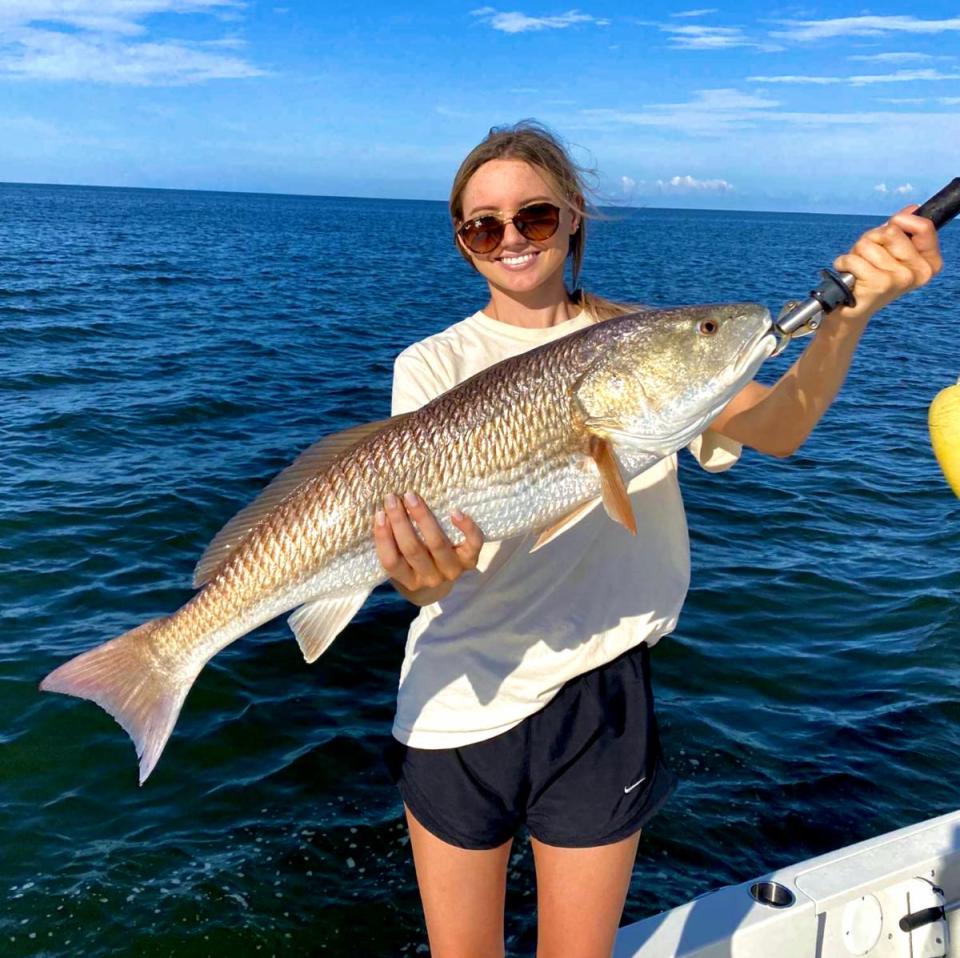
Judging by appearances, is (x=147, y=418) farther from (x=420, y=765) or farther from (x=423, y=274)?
(x=423, y=274)

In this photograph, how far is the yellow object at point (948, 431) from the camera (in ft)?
8.96

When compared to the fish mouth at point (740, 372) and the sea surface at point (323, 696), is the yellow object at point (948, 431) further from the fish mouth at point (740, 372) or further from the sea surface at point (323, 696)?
the sea surface at point (323, 696)

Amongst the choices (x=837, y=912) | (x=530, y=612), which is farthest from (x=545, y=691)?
(x=837, y=912)

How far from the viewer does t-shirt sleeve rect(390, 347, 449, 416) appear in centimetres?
344

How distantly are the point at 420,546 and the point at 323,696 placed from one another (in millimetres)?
5724

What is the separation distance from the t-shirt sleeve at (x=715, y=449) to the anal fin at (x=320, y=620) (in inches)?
55.0

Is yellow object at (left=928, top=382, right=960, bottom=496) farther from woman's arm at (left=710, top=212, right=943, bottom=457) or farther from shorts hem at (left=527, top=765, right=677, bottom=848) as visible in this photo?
shorts hem at (left=527, top=765, right=677, bottom=848)

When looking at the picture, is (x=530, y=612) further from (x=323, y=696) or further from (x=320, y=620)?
(x=323, y=696)

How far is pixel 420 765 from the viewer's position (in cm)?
327

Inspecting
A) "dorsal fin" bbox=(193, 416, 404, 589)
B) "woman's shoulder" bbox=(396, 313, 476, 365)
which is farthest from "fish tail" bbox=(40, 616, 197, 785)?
"woman's shoulder" bbox=(396, 313, 476, 365)

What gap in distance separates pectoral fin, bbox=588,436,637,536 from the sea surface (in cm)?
111

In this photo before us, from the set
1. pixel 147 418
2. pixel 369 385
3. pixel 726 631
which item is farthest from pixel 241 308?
pixel 726 631

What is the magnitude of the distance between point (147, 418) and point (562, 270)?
1465 centimetres

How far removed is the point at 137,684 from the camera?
3510 millimetres
